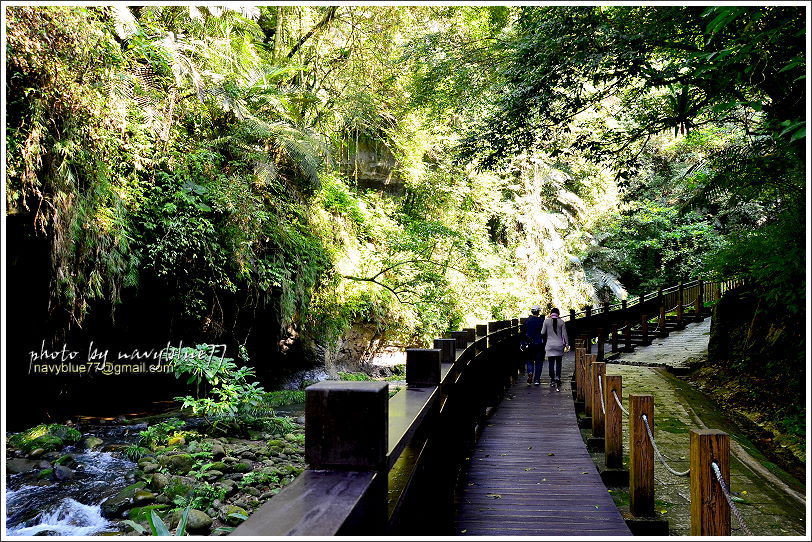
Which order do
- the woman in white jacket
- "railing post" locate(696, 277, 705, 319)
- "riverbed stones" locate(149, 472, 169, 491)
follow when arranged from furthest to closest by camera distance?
"railing post" locate(696, 277, 705, 319)
the woman in white jacket
"riverbed stones" locate(149, 472, 169, 491)

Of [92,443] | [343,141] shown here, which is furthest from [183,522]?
[343,141]

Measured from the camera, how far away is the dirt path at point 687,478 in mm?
4945

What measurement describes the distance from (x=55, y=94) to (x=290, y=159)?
576 centimetres

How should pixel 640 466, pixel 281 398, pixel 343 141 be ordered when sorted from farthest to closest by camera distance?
pixel 343 141 < pixel 281 398 < pixel 640 466

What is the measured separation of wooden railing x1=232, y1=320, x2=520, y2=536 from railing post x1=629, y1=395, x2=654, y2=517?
163cm

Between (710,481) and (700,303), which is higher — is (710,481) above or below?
below

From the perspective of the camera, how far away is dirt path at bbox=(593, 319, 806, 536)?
16.2 feet

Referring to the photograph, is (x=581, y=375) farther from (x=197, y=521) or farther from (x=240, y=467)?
(x=197, y=521)

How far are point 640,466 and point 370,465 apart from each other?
3.76 m

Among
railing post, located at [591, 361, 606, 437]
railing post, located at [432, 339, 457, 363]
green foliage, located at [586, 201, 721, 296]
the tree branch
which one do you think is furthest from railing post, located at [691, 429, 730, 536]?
green foliage, located at [586, 201, 721, 296]

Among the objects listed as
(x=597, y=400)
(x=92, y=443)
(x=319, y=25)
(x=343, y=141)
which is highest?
(x=319, y=25)

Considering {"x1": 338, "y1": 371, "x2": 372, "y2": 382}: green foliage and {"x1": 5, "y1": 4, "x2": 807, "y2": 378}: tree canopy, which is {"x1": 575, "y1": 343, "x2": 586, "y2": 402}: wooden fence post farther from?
{"x1": 338, "y1": 371, "x2": 372, "y2": 382}: green foliage

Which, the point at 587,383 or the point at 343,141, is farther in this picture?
the point at 343,141

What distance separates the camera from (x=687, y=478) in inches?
235
